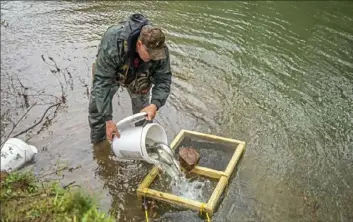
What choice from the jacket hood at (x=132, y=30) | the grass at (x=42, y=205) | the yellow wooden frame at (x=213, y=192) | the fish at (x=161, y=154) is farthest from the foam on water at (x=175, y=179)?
the grass at (x=42, y=205)

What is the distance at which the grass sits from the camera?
289 centimetres

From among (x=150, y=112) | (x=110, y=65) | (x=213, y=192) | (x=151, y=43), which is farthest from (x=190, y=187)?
(x=151, y=43)

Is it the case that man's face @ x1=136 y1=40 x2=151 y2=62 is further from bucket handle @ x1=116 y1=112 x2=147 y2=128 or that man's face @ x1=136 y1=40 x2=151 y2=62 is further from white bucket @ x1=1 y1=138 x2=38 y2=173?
white bucket @ x1=1 y1=138 x2=38 y2=173

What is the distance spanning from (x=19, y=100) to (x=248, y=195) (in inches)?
149

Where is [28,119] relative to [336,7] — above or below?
below

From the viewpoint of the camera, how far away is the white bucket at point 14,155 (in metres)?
4.13

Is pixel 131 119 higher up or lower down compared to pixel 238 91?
higher up

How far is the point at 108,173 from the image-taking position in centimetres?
495

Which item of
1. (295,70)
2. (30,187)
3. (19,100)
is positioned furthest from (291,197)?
(19,100)

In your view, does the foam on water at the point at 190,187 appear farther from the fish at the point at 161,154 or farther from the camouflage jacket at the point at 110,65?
the camouflage jacket at the point at 110,65

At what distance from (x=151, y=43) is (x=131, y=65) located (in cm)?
62

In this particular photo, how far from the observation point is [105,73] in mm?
4188

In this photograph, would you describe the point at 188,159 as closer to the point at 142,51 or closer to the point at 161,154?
the point at 161,154

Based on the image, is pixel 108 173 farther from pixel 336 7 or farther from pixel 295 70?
pixel 336 7
